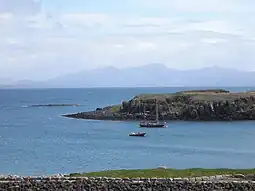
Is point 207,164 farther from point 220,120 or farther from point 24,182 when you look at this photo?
point 220,120

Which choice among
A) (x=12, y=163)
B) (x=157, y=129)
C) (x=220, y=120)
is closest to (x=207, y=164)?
(x=12, y=163)

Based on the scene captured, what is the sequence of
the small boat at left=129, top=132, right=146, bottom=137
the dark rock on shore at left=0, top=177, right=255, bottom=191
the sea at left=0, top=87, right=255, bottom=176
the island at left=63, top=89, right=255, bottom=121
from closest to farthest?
the dark rock on shore at left=0, top=177, right=255, bottom=191, the sea at left=0, top=87, right=255, bottom=176, the small boat at left=129, top=132, right=146, bottom=137, the island at left=63, top=89, right=255, bottom=121

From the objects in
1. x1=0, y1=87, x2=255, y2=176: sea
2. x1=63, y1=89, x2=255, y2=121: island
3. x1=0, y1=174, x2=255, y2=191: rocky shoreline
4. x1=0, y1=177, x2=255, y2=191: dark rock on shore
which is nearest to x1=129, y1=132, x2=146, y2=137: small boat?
x1=0, y1=87, x2=255, y2=176: sea

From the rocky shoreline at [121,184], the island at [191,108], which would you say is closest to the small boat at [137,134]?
the island at [191,108]

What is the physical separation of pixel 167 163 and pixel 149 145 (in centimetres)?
1987

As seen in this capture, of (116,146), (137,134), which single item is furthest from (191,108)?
(116,146)

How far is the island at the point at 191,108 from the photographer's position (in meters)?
116

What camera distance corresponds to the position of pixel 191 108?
116750 millimetres

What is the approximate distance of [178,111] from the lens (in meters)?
118

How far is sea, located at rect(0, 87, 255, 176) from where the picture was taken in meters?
57.5

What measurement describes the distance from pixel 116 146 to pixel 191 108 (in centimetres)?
4300

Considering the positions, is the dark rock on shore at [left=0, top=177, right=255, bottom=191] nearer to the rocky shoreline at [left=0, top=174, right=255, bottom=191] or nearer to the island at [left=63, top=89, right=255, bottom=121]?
the rocky shoreline at [left=0, top=174, right=255, bottom=191]

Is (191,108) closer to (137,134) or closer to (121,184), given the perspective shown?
(137,134)

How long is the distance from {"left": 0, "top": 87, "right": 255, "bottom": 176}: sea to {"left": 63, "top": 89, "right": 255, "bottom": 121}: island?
16.5 feet
